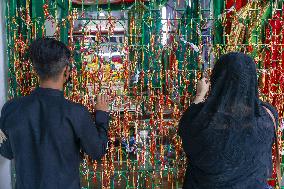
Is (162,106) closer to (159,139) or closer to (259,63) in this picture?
(159,139)

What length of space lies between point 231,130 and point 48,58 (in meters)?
0.90

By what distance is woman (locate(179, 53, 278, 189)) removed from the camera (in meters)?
1.65

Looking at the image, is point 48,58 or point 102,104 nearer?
point 48,58

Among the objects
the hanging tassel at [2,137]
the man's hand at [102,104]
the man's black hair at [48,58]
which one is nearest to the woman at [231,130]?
the man's hand at [102,104]

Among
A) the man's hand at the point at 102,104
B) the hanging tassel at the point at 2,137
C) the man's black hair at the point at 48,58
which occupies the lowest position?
the hanging tassel at the point at 2,137

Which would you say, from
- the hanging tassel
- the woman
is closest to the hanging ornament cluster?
the hanging tassel

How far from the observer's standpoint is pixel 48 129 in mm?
1761

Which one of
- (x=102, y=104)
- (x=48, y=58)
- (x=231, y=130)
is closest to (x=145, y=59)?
(x=102, y=104)

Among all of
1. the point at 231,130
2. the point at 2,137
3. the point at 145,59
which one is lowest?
the point at 2,137

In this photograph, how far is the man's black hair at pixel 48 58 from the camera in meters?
1.77

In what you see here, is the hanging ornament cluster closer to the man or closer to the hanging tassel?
the hanging tassel

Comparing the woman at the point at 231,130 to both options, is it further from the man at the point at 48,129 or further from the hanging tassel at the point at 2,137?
the hanging tassel at the point at 2,137

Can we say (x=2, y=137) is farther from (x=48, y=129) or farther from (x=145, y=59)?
(x=145, y=59)

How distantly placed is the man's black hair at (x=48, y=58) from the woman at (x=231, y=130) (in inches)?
25.8
